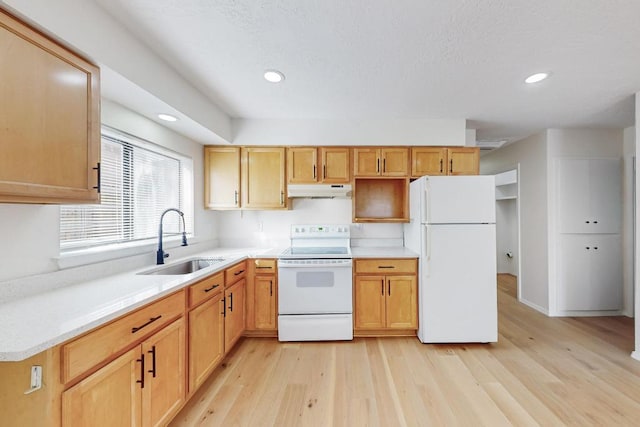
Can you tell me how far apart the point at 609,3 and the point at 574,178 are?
2.76m

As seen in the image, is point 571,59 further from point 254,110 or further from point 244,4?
point 254,110

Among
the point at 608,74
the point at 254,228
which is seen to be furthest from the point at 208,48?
the point at 608,74

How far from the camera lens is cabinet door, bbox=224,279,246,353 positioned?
7.72 ft

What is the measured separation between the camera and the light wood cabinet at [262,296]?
2.79 metres

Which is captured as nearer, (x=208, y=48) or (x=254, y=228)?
(x=208, y=48)

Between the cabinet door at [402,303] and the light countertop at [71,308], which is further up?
the light countertop at [71,308]

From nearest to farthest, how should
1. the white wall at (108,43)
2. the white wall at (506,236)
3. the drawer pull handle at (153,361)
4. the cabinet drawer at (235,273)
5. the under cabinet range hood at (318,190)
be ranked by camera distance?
the white wall at (108,43) → the drawer pull handle at (153,361) → the cabinet drawer at (235,273) → the under cabinet range hood at (318,190) → the white wall at (506,236)

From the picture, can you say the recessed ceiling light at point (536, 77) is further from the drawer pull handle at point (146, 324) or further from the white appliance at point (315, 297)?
the drawer pull handle at point (146, 324)

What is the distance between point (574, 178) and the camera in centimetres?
341

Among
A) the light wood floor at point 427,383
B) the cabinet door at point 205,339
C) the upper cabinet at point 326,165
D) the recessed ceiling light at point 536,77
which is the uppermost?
the recessed ceiling light at point 536,77

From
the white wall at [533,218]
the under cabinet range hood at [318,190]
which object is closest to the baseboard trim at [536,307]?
→ the white wall at [533,218]

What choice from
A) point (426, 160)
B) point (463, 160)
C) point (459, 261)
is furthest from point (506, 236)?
point (459, 261)

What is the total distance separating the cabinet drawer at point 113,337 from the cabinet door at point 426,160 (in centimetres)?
275

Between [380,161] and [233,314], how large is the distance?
7.52 ft
